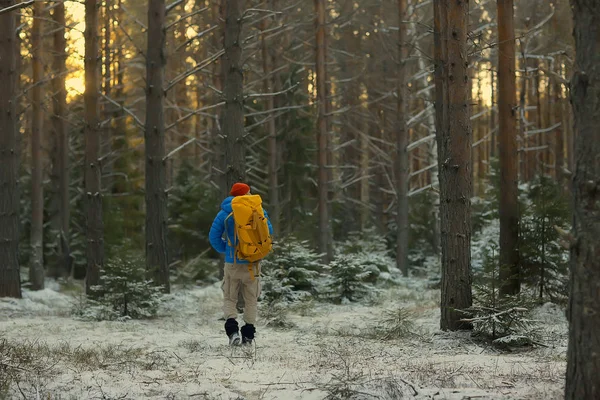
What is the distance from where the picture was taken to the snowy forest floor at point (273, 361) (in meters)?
5.55

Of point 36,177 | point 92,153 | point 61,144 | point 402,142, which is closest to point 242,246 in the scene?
point 92,153

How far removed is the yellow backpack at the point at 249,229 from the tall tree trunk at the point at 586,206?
4.83 meters

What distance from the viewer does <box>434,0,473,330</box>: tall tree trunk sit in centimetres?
911

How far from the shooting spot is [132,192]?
86.7ft

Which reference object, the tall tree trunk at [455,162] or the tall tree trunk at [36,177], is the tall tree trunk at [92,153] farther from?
the tall tree trunk at [455,162]

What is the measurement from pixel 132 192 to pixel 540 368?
21830mm

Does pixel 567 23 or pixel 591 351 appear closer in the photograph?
pixel 591 351

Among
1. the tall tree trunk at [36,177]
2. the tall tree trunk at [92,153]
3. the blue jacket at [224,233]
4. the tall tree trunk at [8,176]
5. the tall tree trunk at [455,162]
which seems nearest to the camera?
the blue jacket at [224,233]

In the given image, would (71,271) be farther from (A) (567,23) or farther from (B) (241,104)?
(A) (567,23)

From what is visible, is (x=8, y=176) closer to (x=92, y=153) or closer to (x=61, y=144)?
(x=92, y=153)

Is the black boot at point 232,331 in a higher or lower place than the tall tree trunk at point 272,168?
lower

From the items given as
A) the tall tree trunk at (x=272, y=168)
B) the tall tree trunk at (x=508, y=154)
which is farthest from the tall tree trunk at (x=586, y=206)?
the tall tree trunk at (x=272, y=168)

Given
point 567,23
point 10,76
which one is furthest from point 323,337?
point 567,23

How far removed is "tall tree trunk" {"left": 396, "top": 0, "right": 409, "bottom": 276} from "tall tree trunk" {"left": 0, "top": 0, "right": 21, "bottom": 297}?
10.6m
